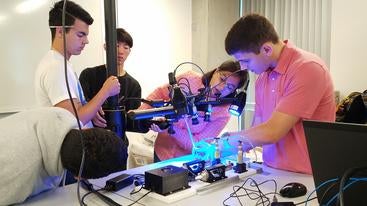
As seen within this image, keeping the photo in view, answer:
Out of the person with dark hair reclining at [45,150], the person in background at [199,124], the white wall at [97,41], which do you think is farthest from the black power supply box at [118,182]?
the white wall at [97,41]

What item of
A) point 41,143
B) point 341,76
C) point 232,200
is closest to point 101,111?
point 41,143

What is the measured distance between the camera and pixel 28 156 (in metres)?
1.01

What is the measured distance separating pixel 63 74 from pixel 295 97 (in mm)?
1047

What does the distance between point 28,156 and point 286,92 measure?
103 cm

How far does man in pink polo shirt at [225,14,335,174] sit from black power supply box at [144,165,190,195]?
0.38 m

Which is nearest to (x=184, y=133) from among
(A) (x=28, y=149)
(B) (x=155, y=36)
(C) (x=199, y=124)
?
(C) (x=199, y=124)

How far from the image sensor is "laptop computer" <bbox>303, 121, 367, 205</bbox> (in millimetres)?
774

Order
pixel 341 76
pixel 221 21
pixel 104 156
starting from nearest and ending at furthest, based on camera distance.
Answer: pixel 104 156 < pixel 341 76 < pixel 221 21

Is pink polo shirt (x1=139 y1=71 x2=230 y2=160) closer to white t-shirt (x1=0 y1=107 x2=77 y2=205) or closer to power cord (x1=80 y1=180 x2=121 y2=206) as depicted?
power cord (x1=80 y1=180 x2=121 y2=206)

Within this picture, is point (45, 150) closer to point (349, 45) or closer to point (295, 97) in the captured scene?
point (295, 97)

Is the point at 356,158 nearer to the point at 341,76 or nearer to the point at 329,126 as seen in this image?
the point at 329,126

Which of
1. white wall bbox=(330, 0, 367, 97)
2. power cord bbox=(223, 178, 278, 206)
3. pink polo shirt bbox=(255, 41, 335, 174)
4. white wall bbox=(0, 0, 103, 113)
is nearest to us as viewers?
power cord bbox=(223, 178, 278, 206)

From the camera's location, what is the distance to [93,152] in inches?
39.4

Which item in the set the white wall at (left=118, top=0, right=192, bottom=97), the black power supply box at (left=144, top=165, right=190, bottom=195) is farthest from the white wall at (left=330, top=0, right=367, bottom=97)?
the black power supply box at (left=144, top=165, right=190, bottom=195)
